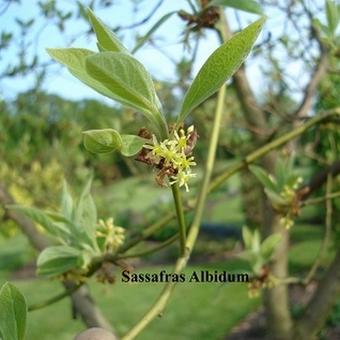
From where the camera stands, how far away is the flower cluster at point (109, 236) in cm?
102

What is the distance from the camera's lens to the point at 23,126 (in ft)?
9.78

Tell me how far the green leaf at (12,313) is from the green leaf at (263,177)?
2.08 ft

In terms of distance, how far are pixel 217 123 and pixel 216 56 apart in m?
0.55

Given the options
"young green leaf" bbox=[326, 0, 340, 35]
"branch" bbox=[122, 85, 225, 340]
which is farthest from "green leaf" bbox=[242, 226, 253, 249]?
"young green leaf" bbox=[326, 0, 340, 35]

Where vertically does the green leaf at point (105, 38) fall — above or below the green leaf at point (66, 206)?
above

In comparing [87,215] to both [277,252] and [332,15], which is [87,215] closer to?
[332,15]

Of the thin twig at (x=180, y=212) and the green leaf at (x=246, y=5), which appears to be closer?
the thin twig at (x=180, y=212)

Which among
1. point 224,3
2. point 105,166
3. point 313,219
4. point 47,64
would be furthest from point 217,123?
point 313,219

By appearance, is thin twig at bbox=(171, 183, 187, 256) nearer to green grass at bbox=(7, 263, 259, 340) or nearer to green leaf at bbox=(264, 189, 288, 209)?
green leaf at bbox=(264, 189, 288, 209)

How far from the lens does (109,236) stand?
1018 millimetres

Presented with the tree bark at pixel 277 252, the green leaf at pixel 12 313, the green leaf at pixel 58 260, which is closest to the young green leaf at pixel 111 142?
the green leaf at pixel 12 313

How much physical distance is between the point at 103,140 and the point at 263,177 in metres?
0.64

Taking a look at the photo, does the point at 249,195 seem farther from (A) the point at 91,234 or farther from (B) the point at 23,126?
(A) the point at 91,234

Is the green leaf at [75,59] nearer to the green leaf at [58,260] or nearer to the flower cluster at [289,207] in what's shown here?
the green leaf at [58,260]
